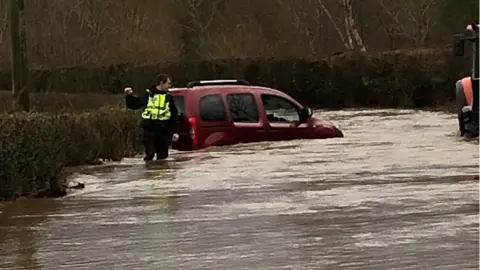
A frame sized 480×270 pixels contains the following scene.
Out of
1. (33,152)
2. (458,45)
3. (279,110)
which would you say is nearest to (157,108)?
(279,110)

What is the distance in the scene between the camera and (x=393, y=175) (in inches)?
527

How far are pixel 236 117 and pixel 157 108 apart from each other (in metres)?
2.77

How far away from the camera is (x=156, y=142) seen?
17.1 metres

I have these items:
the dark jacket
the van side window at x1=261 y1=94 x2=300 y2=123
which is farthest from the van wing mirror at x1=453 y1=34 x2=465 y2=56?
the dark jacket

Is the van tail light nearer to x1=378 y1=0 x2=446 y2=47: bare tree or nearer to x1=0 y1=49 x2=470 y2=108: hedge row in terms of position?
x1=0 y1=49 x2=470 y2=108: hedge row

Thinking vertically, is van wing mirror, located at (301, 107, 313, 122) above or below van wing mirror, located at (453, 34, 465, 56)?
below

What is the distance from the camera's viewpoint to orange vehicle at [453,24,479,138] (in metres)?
19.0

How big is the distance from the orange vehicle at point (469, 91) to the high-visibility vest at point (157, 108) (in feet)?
17.7

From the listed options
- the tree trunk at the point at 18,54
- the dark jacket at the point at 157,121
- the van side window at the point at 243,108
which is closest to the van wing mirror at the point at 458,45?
the van side window at the point at 243,108

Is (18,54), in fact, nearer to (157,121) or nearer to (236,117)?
(157,121)

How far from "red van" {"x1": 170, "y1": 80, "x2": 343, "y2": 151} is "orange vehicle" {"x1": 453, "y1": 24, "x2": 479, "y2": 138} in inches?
102

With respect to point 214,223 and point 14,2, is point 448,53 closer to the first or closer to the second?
point 14,2

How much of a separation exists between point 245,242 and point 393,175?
4.98 metres

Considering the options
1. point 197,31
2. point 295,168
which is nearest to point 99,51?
point 197,31
